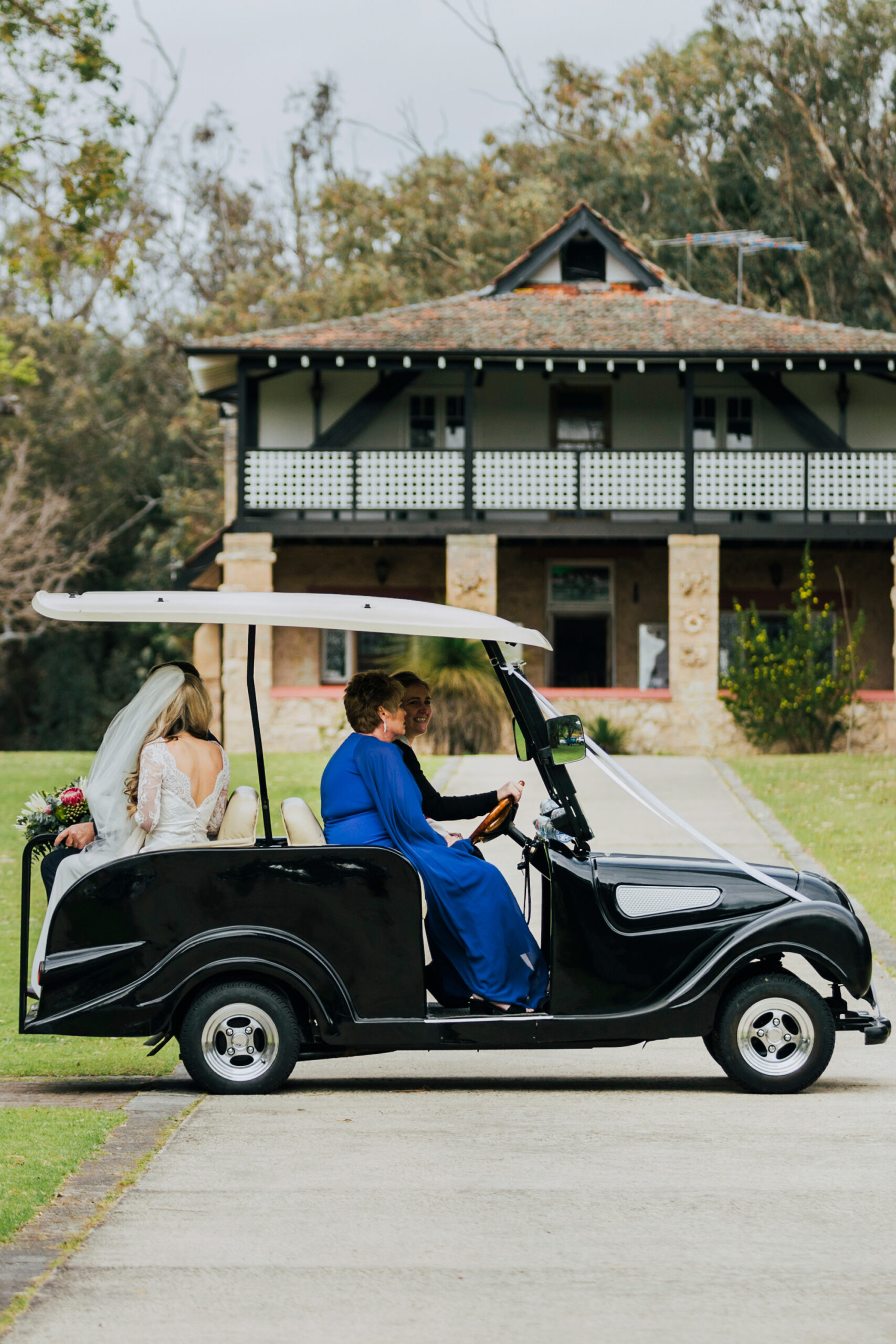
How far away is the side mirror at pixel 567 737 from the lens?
6.70 meters

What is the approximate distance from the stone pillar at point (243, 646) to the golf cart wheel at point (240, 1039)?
61.8 feet

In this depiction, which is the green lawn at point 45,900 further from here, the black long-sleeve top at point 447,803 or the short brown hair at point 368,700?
the short brown hair at point 368,700

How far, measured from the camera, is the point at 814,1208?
5129 millimetres

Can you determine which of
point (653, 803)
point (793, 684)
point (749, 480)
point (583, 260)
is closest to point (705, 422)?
point (749, 480)

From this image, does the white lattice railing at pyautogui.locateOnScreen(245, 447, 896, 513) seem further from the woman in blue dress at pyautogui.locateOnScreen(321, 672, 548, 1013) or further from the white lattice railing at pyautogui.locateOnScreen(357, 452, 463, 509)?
the woman in blue dress at pyautogui.locateOnScreen(321, 672, 548, 1013)

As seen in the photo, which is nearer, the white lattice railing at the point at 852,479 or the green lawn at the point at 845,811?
the green lawn at the point at 845,811

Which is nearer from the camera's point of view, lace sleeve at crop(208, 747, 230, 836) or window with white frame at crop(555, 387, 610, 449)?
lace sleeve at crop(208, 747, 230, 836)

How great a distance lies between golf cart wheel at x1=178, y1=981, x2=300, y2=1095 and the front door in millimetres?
24058

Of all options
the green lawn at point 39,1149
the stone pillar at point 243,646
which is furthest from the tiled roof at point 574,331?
the green lawn at point 39,1149

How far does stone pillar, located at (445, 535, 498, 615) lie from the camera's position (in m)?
27.1

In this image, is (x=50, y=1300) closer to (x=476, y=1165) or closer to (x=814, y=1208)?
(x=476, y=1165)

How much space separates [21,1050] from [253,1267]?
4009 millimetres

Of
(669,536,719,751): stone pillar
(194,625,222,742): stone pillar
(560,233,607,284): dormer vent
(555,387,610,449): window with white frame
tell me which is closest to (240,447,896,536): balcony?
(669,536,719,751): stone pillar

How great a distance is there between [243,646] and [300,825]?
19.0m
